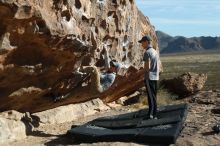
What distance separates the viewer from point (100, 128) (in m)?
10.6

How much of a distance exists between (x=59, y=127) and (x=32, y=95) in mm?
1525

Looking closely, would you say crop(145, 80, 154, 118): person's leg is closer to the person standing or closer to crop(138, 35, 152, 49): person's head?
the person standing

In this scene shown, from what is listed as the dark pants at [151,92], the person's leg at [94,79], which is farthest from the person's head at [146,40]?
the person's leg at [94,79]

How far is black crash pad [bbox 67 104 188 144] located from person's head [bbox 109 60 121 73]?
1.37 metres

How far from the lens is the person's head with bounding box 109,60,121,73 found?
12.3 m

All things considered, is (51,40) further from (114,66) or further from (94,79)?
(114,66)

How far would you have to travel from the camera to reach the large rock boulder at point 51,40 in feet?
29.4

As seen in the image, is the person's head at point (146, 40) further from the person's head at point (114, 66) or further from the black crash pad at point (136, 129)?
the person's head at point (114, 66)

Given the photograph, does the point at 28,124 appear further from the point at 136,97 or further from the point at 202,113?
the point at 136,97

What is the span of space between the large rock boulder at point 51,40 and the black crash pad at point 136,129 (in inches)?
51.8

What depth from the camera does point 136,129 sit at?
1010cm

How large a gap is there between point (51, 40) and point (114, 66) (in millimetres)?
3287

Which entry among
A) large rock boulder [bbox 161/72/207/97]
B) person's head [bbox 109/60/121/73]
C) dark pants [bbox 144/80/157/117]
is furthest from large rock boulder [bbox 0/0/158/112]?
large rock boulder [bbox 161/72/207/97]

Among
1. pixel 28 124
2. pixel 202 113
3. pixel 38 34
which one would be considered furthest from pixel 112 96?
pixel 38 34
